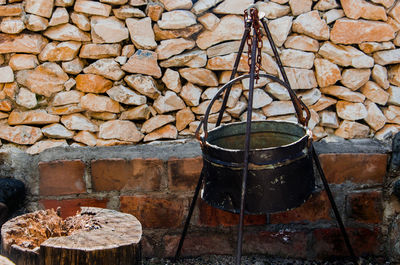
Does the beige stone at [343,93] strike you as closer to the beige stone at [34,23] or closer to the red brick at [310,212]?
the red brick at [310,212]

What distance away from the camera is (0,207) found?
1.76 metres

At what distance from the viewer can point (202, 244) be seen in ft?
6.46

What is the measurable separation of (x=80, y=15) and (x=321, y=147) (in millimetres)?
1387

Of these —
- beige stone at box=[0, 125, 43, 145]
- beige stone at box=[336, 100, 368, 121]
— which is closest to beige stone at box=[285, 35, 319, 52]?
beige stone at box=[336, 100, 368, 121]

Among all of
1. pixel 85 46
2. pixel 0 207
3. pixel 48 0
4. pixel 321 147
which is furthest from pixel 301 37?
pixel 0 207

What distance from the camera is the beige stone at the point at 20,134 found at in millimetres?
2336

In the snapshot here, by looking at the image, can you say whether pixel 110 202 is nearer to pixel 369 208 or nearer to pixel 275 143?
pixel 275 143

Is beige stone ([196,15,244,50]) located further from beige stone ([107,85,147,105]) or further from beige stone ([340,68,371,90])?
beige stone ([340,68,371,90])

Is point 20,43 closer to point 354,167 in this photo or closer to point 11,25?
point 11,25

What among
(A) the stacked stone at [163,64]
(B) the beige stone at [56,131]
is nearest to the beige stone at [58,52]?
(A) the stacked stone at [163,64]

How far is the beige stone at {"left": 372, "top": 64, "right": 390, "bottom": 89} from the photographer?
256 centimetres

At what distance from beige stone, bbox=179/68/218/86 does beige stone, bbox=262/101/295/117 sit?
1.17 ft

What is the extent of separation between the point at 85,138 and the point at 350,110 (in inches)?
60.9

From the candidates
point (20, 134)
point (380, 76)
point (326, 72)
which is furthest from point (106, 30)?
point (380, 76)
